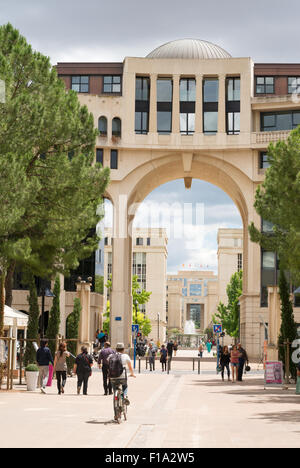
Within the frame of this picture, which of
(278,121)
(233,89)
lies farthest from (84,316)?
(278,121)

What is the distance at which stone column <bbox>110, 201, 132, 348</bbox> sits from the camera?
60.8 metres

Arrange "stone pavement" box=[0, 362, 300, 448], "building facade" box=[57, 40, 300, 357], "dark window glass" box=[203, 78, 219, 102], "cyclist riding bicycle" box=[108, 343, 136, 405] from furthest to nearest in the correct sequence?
"dark window glass" box=[203, 78, 219, 102] → "building facade" box=[57, 40, 300, 357] → "cyclist riding bicycle" box=[108, 343, 136, 405] → "stone pavement" box=[0, 362, 300, 448]

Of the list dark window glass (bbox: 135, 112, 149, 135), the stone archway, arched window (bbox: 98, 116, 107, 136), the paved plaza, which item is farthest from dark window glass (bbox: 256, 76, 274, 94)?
the paved plaza

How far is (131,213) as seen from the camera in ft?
212

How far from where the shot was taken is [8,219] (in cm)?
2245

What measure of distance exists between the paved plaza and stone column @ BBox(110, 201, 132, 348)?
34.6 m

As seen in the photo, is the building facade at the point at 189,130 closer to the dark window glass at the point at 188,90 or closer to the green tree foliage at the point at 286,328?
the dark window glass at the point at 188,90

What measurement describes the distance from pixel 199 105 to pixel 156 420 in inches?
1894

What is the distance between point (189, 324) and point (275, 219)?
151 metres

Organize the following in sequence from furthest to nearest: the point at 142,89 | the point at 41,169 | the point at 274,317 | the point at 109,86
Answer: the point at 109,86, the point at 142,89, the point at 274,317, the point at 41,169

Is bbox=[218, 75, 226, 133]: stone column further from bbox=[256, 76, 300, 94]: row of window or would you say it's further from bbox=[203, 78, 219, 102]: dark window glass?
bbox=[256, 76, 300, 94]: row of window

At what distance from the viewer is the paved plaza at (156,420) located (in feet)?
39.7

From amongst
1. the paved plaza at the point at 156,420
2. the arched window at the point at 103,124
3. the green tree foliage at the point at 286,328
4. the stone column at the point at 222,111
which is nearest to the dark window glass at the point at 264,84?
the stone column at the point at 222,111

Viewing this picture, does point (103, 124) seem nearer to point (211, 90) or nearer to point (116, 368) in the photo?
point (211, 90)
